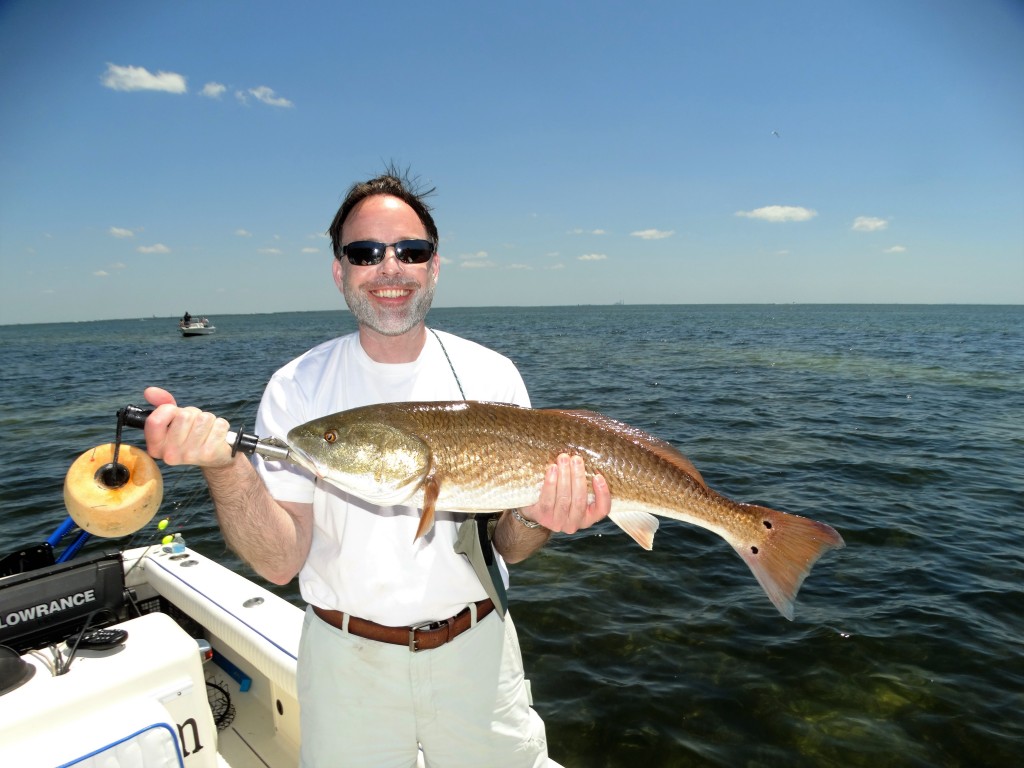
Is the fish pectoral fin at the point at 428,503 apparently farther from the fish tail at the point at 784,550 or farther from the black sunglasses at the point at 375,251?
the fish tail at the point at 784,550

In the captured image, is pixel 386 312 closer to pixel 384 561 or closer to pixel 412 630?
pixel 384 561

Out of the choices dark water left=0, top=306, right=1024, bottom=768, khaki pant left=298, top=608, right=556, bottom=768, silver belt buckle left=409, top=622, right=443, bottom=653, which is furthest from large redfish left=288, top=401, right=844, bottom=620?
dark water left=0, top=306, right=1024, bottom=768

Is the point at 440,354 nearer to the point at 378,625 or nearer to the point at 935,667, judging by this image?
the point at 378,625

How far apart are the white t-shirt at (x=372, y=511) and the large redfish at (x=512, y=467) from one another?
0.18m

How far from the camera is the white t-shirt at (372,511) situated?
282 centimetres

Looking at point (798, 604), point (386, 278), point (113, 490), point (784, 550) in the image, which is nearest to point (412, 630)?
point (113, 490)

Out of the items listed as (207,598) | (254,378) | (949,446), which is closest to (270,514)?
(207,598)

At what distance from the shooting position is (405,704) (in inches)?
112

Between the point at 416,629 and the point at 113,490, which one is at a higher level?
the point at 113,490

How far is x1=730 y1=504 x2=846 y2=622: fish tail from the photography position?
3057mm

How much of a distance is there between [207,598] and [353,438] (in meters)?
3.20

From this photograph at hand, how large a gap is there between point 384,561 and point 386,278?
1394mm

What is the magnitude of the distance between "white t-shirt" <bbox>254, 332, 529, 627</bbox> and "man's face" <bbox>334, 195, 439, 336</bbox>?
0.81 ft

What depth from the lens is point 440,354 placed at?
10.8ft
